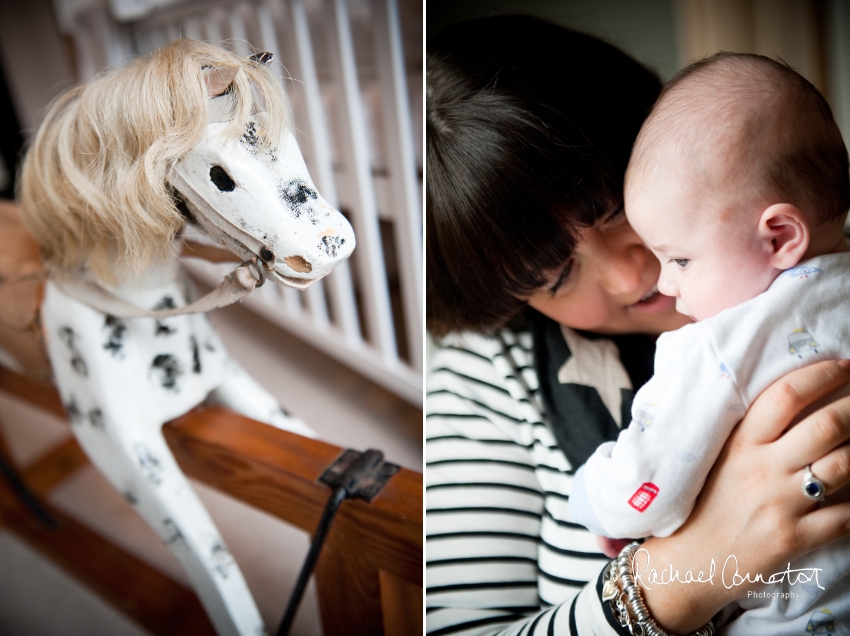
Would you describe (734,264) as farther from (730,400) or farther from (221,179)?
(221,179)

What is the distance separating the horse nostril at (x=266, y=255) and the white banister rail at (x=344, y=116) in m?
0.15

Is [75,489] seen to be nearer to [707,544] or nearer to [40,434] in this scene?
[40,434]

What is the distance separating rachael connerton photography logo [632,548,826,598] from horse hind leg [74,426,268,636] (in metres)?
0.29

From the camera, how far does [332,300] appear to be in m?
0.74

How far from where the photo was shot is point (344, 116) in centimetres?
59

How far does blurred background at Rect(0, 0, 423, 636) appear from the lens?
0.53m

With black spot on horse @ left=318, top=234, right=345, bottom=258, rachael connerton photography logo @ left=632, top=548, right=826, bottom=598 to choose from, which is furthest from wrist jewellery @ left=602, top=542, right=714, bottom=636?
black spot on horse @ left=318, top=234, right=345, bottom=258

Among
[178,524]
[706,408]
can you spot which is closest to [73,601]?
[178,524]

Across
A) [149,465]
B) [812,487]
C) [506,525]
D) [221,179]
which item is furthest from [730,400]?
[149,465]

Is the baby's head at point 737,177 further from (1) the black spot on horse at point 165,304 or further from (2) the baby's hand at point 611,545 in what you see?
(1) the black spot on horse at point 165,304

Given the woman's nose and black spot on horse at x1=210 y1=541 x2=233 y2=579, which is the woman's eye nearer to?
the woman's nose

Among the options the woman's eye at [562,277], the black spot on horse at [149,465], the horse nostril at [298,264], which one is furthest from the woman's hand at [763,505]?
the black spot on horse at [149,465]

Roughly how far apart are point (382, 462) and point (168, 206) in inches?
9.2

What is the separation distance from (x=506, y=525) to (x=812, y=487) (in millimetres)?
183
